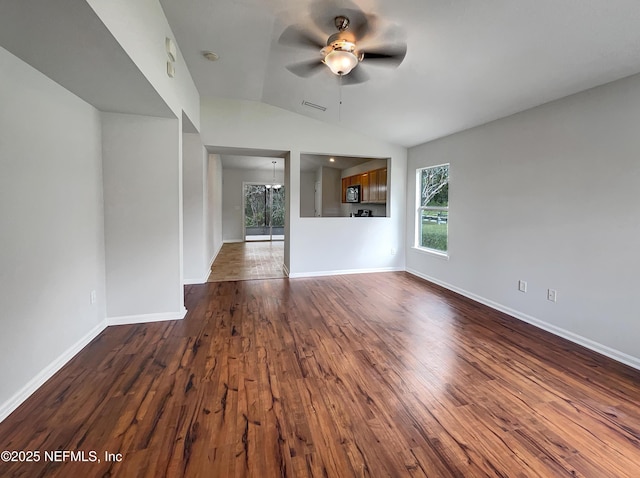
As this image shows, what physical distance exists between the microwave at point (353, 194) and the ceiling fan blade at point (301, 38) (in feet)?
15.7

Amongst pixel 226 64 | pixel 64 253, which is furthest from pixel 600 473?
pixel 226 64

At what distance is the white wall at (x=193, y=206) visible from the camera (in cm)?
468

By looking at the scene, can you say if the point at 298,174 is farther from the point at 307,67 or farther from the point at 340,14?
the point at 340,14

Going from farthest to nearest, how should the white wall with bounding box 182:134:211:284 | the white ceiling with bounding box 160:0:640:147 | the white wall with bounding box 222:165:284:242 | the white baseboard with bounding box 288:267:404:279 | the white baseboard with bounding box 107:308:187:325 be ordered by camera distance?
the white wall with bounding box 222:165:284:242
the white baseboard with bounding box 288:267:404:279
the white wall with bounding box 182:134:211:284
the white baseboard with bounding box 107:308:187:325
the white ceiling with bounding box 160:0:640:147

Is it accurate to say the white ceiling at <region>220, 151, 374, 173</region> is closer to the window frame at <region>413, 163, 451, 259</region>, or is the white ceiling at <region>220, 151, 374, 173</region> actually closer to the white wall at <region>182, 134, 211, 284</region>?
the window frame at <region>413, 163, 451, 259</region>

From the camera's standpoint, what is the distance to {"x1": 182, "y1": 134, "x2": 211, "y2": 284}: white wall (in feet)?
15.4

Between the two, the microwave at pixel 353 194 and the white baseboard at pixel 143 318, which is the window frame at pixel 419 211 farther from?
the white baseboard at pixel 143 318

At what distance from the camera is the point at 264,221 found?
10406 mm

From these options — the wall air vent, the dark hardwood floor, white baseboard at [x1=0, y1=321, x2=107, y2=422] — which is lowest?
the dark hardwood floor

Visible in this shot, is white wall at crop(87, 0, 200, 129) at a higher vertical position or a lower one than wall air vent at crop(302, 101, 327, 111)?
lower

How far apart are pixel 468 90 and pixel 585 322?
8.31 feet

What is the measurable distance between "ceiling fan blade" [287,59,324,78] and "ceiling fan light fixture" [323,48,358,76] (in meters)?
0.16

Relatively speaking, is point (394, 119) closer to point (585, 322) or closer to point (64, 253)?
point (585, 322)

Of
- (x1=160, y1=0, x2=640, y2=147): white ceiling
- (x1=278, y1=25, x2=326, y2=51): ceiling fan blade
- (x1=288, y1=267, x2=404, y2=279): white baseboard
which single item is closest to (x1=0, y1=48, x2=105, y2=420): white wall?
(x1=160, y1=0, x2=640, y2=147): white ceiling
